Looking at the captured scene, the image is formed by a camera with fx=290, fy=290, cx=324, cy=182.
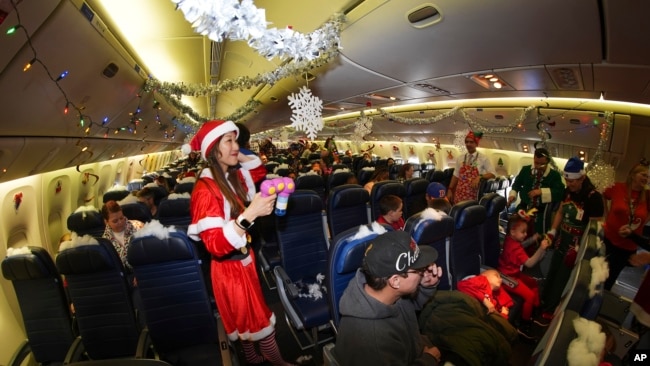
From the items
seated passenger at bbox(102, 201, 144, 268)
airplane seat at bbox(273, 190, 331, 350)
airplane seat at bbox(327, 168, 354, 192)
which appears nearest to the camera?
airplane seat at bbox(273, 190, 331, 350)

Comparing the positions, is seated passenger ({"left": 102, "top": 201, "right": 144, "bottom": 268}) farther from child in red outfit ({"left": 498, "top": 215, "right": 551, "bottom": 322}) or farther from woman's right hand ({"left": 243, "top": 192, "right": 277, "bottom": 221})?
child in red outfit ({"left": 498, "top": 215, "right": 551, "bottom": 322})

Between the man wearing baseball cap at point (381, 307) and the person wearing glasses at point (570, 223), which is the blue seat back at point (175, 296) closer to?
the man wearing baseball cap at point (381, 307)

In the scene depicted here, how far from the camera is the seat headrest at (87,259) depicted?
2430 mm

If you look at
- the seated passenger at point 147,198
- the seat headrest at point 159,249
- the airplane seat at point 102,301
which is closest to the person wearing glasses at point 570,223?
the seat headrest at point 159,249

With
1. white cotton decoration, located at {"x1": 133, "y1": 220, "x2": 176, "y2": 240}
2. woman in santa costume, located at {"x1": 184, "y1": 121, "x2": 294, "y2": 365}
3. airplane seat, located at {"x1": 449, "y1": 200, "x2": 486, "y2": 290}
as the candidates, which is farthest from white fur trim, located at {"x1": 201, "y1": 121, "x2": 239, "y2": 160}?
airplane seat, located at {"x1": 449, "y1": 200, "x2": 486, "y2": 290}

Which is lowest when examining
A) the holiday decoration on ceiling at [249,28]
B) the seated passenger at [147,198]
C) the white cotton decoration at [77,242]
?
the seated passenger at [147,198]

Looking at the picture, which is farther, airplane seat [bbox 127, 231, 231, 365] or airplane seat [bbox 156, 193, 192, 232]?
airplane seat [bbox 156, 193, 192, 232]

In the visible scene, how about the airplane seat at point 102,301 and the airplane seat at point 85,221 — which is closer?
the airplane seat at point 102,301

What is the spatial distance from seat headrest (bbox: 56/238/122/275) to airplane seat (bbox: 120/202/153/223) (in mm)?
2233

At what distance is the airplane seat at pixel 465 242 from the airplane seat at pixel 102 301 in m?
3.20

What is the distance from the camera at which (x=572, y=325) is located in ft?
3.95

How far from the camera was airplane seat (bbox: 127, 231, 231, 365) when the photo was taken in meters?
2.49

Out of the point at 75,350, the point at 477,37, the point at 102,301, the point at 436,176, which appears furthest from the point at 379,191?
the point at 436,176

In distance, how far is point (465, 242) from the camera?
3.28 meters
